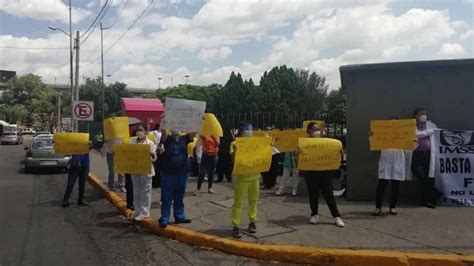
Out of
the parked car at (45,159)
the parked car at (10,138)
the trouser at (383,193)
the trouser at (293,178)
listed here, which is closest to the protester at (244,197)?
the trouser at (383,193)

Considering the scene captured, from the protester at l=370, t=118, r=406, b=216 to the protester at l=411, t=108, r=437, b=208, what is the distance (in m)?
0.59

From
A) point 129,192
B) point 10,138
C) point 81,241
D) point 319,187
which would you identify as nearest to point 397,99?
point 319,187

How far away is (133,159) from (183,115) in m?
1.29

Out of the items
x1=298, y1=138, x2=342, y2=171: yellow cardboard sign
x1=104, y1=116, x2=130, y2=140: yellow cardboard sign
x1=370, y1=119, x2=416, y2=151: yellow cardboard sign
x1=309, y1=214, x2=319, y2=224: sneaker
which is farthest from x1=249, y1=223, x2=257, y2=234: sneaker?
x1=104, y1=116, x2=130, y2=140: yellow cardboard sign

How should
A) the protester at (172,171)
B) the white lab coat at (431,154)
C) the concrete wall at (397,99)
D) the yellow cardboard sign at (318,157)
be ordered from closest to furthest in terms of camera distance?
the yellow cardboard sign at (318,157)
the protester at (172,171)
the white lab coat at (431,154)
the concrete wall at (397,99)

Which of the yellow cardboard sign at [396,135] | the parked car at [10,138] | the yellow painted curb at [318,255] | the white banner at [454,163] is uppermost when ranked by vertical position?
the yellow cardboard sign at [396,135]

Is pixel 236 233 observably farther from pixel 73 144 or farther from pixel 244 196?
pixel 73 144

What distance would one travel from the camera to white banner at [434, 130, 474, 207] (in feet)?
30.8

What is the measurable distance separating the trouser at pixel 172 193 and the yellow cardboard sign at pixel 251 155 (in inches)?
46.6

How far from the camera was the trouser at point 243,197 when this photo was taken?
732cm

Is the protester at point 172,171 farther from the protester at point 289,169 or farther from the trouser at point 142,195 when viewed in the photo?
the protester at point 289,169

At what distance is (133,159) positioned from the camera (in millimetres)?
8805

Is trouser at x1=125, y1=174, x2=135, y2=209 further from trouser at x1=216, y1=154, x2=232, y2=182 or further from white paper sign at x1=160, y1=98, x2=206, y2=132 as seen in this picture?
trouser at x1=216, y1=154, x2=232, y2=182

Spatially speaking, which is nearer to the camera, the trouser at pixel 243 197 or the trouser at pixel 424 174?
the trouser at pixel 243 197
